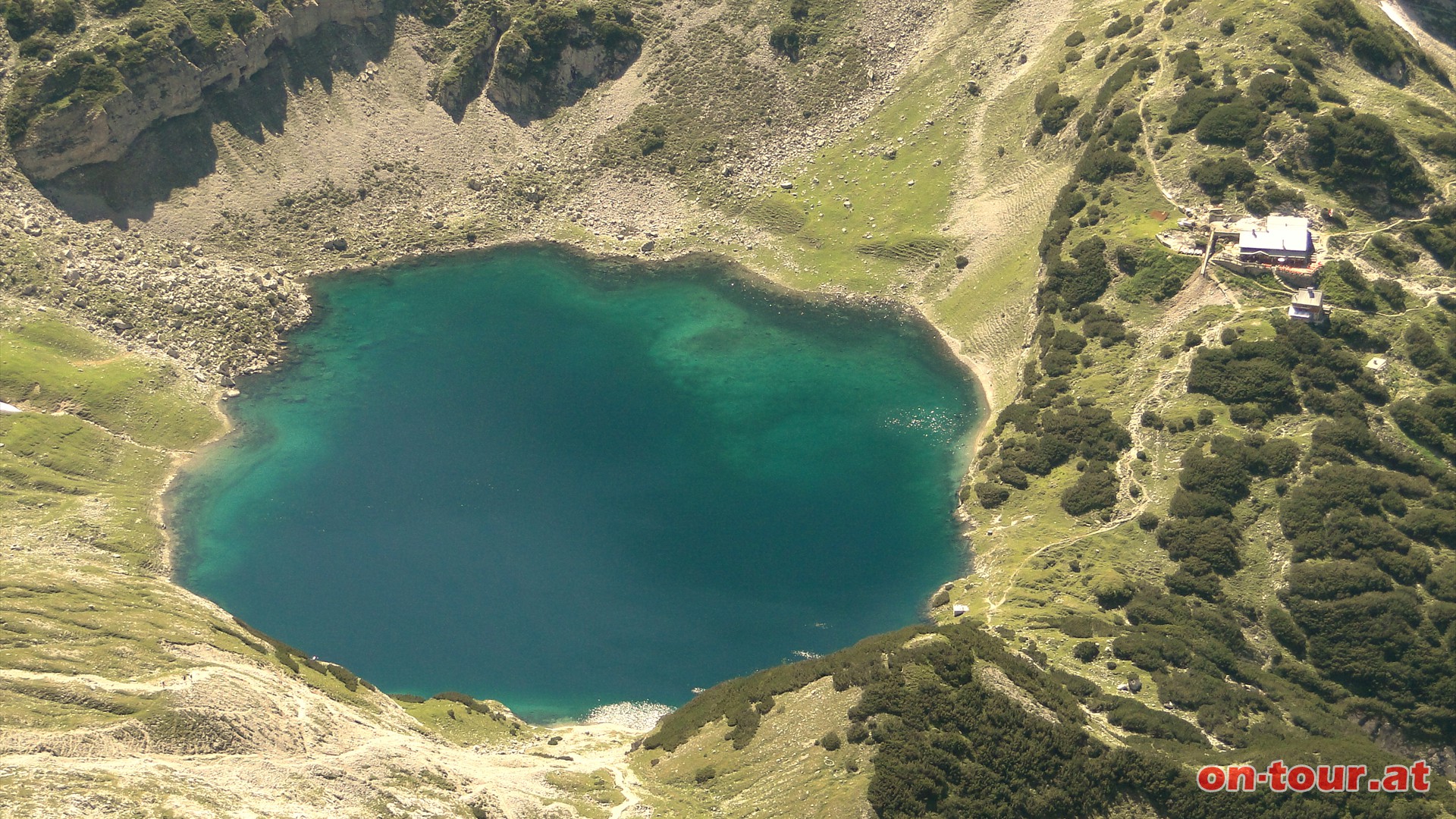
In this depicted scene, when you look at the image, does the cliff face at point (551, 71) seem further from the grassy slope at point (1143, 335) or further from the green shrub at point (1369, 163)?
the green shrub at point (1369, 163)

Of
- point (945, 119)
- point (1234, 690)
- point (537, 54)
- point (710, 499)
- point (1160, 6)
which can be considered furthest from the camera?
point (537, 54)

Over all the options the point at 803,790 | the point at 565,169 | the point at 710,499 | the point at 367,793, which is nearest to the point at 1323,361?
the point at 710,499

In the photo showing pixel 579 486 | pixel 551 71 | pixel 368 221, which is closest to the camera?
pixel 579 486

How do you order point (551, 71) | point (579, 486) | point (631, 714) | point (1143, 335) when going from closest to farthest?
point (631, 714) → point (579, 486) → point (1143, 335) → point (551, 71)

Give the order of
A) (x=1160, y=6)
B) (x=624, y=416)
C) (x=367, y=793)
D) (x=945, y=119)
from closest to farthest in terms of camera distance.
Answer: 1. (x=367, y=793)
2. (x=624, y=416)
3. (x=1160, y=6)
4. (x=945, y=119)

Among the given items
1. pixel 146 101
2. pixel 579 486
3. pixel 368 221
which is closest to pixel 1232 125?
pixel 579 486

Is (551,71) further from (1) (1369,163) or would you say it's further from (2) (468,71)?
(1) (1369,163)

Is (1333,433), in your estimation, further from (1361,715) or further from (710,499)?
(710,499)
